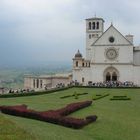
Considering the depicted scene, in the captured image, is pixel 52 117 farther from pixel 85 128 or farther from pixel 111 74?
pixel 111 74

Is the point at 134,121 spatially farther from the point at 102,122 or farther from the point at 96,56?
the point at 96,56

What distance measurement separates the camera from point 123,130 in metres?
21.3

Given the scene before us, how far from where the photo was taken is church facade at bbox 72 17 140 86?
7075 cm

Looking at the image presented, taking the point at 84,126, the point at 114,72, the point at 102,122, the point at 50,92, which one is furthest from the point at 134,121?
the point at 114,72

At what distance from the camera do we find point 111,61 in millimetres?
71688

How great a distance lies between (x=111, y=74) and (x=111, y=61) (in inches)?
83.0

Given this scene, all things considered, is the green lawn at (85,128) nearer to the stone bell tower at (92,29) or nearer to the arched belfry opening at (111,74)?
the arched belfry opening at (111,74)

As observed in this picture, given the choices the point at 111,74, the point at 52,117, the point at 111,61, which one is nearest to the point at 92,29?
the point at 111,61

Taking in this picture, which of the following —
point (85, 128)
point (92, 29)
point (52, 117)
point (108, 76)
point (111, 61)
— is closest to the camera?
point (85, 128)

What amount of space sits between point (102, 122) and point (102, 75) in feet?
160

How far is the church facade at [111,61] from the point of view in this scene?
70750mm

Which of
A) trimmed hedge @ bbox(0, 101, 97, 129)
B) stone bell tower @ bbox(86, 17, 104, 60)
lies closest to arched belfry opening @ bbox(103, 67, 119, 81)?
stone bell tower @ bbox(86, 17, 104, 60)

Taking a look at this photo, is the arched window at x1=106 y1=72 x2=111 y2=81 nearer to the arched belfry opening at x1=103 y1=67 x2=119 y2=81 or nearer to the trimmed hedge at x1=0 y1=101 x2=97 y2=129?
the arched belfry opening at x1=103 y1=67 x2=119 y2=81

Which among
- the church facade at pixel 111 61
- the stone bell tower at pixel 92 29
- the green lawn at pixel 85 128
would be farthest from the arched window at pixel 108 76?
the green lawn at pixel 85 128
